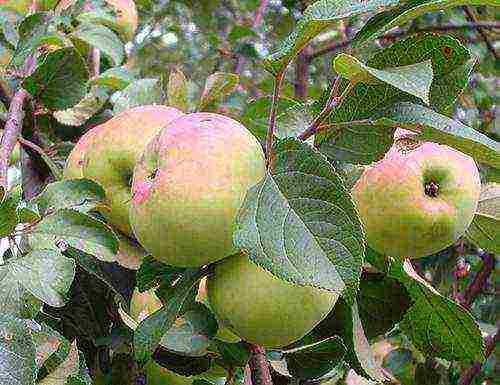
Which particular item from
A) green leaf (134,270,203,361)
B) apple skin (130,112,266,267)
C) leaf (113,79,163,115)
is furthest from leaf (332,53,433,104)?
leaf (113,79,163,115)

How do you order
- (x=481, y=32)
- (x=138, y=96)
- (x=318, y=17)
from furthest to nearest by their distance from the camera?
1. (x=481, y=32)
2. (x=138, y=96)
3. (x=318, y=17)

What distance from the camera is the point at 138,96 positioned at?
1.13 meters

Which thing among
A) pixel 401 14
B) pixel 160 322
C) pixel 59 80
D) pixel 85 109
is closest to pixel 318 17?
pixel 401 14

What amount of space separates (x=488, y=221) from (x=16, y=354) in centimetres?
54

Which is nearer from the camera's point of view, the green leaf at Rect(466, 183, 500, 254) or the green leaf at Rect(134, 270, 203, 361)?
the green leaf at Rect(134, 270, 203, 361)

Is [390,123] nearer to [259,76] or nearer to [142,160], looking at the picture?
[142,160]

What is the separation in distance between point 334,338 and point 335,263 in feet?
0.63

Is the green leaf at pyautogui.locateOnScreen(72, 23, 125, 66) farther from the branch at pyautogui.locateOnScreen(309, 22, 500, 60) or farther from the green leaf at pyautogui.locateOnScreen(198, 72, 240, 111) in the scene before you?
the branch at pyautogui.locateOnScreen(309, 22, 500, 60)

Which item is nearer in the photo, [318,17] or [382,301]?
[318,17]

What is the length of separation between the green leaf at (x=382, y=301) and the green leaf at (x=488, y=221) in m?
0.11

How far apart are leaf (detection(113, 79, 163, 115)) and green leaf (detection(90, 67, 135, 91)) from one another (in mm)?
78

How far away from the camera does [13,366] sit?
69cm

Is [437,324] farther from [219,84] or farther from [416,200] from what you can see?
[219,84]

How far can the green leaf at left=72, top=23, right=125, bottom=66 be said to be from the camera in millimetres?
1225
